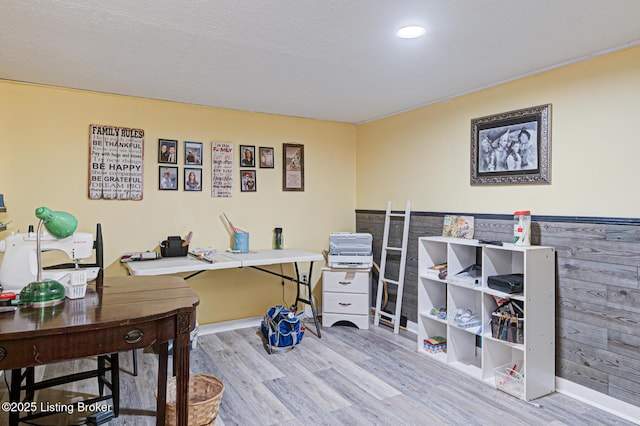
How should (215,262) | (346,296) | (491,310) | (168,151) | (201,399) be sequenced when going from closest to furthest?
(201,399)
(491,310)
(215,262)
(168,151)
(346,296)

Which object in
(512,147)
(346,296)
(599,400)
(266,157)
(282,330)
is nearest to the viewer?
(599,400)

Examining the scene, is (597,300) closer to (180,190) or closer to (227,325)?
(227,325)

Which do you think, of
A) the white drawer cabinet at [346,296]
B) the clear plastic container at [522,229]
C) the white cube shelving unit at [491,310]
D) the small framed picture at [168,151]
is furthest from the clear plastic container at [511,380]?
the small framed picture at [168,151]

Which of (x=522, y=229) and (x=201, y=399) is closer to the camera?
(x=201, y=399)

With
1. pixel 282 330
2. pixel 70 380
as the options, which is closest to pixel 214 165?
pixel 282 330

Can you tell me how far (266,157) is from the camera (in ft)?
14.3

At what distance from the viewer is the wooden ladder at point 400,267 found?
13.5 ft

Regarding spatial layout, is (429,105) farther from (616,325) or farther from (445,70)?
(616,325)

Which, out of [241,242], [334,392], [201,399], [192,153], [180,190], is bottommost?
[334,392]

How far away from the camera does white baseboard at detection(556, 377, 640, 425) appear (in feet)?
8.02

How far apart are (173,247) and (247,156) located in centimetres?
120

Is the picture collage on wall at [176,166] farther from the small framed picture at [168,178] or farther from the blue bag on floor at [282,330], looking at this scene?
the blue bag on floor at [282,330]

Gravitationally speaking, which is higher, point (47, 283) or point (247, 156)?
point (247, 156)

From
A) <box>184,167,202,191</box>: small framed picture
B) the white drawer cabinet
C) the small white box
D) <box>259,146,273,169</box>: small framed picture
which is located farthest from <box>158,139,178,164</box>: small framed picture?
the small white box
